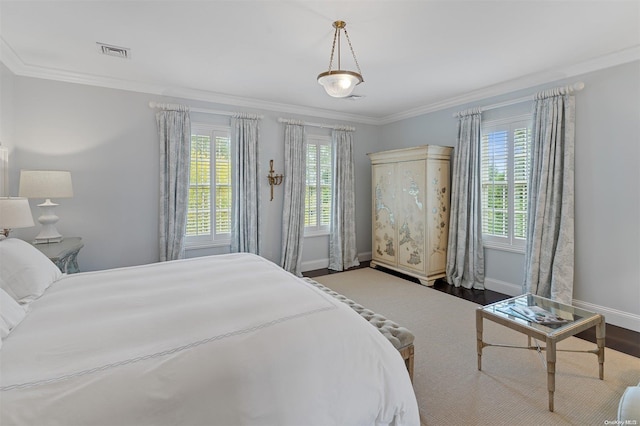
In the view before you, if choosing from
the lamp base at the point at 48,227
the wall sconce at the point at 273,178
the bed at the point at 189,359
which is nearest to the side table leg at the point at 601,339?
the bed at the point at 189,359

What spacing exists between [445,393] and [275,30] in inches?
123

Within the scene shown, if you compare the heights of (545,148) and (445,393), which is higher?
(545,148)

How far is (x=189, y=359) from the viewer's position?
1267mm

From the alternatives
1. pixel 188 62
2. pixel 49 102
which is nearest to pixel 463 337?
pixel 188 62

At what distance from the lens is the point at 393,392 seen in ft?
4.95

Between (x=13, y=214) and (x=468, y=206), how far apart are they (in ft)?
16.2

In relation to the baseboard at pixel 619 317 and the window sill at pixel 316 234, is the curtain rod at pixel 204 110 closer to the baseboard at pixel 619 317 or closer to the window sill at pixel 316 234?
the window sill at pixel 316 234

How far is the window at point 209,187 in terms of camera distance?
14.5 feet

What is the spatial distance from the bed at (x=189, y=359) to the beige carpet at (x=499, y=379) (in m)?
0.75

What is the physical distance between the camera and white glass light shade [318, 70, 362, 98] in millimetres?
2375

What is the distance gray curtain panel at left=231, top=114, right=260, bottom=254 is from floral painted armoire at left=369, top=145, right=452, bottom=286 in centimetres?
217

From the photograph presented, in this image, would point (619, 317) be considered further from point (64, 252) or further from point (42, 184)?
point (42, 184)

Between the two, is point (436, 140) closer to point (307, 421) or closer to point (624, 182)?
point (624, 182)

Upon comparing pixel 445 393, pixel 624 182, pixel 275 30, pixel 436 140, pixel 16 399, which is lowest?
pixel 445 393
